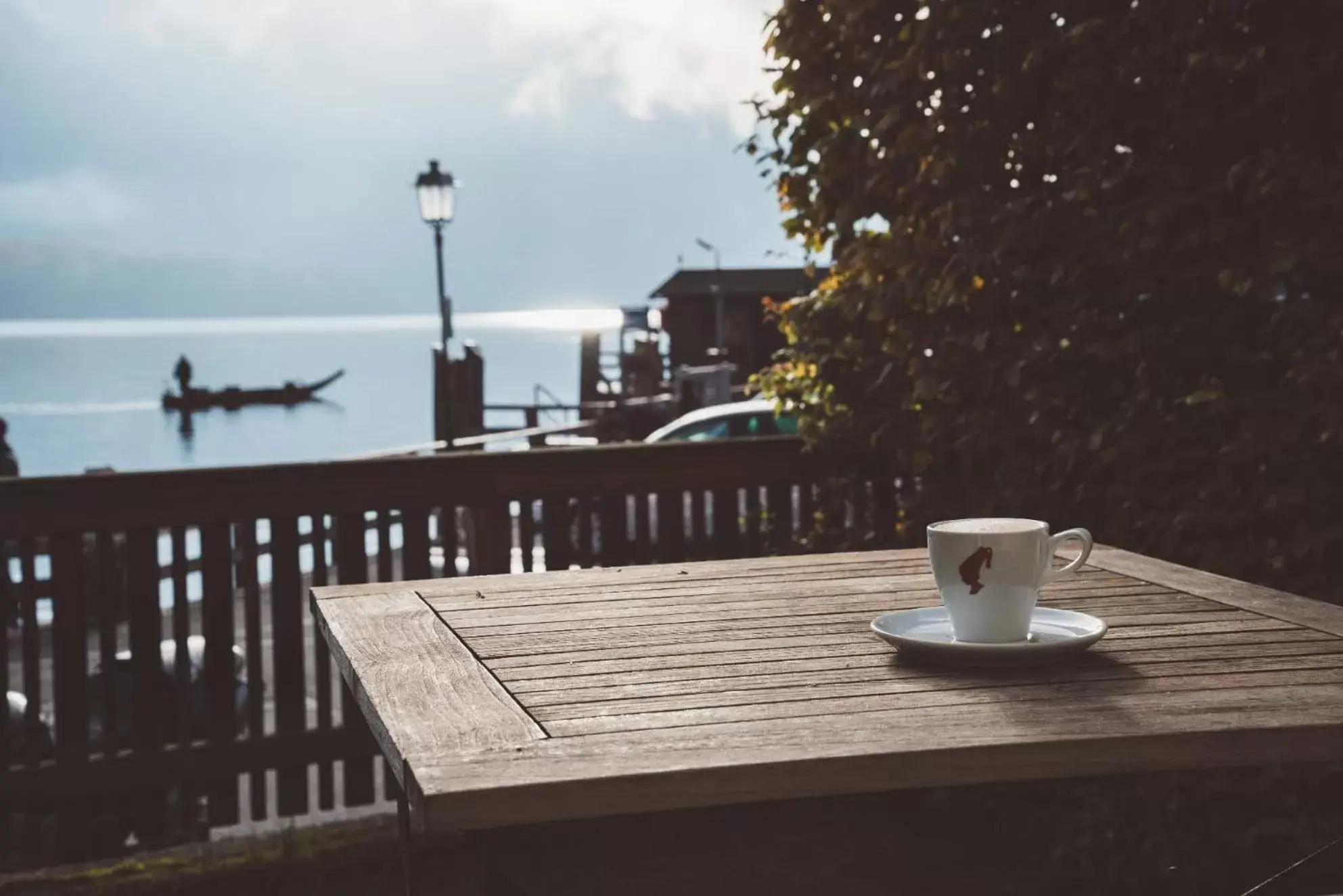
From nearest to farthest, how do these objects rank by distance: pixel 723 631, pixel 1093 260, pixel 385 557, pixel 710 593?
pixel 723 631, pixel 710 593, pixel 1093 260, pixel 385 557

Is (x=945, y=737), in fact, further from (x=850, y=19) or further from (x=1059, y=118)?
(x=850, y=19)

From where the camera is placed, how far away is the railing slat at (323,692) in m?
5.25

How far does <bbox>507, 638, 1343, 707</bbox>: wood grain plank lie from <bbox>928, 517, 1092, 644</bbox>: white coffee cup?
0.13m

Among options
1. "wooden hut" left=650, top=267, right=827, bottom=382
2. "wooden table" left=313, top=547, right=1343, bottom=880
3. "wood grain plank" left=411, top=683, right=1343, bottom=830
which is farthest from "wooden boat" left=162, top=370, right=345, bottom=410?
"wood grain plank" left=411, top=683, right=1343, bottom=830

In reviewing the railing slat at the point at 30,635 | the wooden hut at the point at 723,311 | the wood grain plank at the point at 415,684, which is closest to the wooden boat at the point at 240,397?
the wooden hut at the point at 723,311

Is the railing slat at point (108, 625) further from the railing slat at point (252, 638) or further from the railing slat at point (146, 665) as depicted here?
the railing slat at point (252, 638)

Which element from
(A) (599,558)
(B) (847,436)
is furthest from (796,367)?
(A) (599,558)

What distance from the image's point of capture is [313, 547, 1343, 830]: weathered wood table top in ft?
4.96

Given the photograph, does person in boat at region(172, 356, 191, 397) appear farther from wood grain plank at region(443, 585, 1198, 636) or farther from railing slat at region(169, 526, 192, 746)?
wood grain plank at region(443, 585, 1198, 636)

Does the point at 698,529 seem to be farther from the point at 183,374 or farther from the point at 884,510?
the point at 183,374

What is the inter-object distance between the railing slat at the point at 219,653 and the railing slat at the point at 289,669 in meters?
0.16

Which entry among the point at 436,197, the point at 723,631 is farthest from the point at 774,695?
the point at 436,197

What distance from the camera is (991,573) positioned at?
1958 millimetres

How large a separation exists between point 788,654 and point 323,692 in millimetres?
3540
